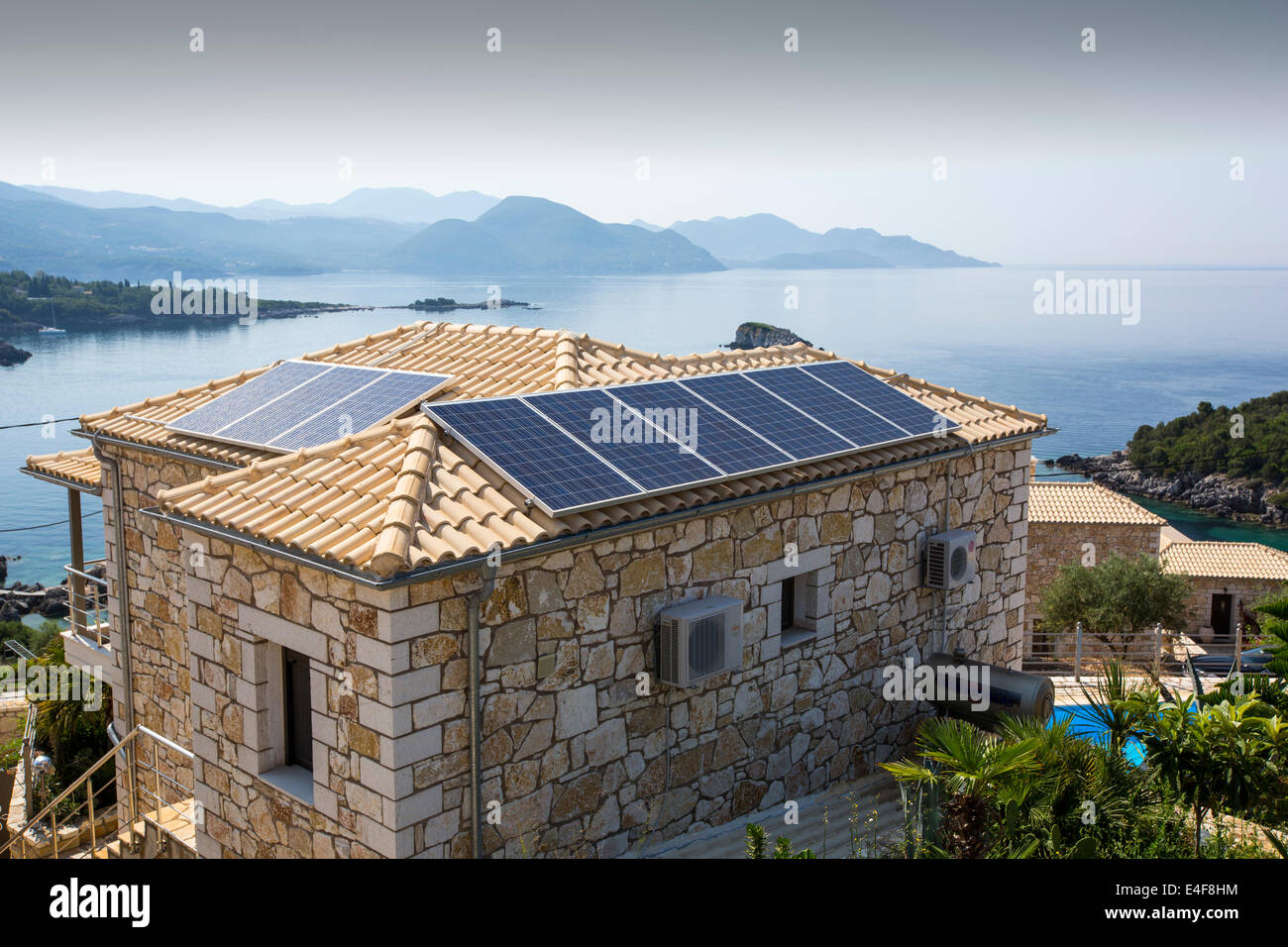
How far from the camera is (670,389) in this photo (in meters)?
11.3

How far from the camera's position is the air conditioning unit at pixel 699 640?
29.8 ft

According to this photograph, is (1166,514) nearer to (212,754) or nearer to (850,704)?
(850,704)

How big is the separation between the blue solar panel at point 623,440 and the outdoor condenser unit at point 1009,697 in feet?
16.7

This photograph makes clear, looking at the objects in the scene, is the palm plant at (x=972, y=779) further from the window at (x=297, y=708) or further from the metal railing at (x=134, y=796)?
the metal railing at (x=134, y=796)

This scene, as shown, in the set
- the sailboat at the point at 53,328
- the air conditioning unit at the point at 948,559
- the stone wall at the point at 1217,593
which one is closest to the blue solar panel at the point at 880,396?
the air conditioning unit at the point at 948,559

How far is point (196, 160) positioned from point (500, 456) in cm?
8523

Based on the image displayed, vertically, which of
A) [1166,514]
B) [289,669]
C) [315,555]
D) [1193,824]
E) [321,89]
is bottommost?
[1166,514]

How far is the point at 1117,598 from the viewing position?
31375 millimetres

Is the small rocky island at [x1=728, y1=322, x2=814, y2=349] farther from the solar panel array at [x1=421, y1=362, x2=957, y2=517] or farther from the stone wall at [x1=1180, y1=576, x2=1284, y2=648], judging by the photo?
the solar panel array at [x1=421, y1=362, x2=957, y2=517]

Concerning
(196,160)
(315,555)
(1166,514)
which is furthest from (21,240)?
(315,555)

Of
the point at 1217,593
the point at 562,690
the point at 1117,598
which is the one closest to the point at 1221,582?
the point at 1217,593

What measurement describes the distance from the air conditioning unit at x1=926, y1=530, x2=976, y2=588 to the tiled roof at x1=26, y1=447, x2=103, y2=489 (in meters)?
11.8

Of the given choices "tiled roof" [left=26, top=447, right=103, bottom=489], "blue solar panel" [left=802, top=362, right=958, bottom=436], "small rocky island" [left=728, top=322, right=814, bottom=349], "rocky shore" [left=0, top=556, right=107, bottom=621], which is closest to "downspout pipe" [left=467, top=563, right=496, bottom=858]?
"blue solar panel" [left=802, top=362, right=958, bottom=436]

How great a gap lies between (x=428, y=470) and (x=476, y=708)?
2.07 metres
